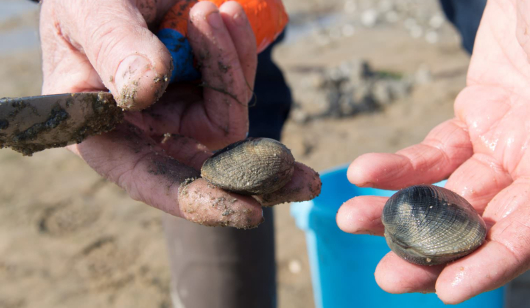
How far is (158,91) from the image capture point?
1.75m

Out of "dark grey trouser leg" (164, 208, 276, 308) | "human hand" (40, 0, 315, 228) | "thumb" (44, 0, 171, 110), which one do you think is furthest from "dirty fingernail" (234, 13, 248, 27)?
"dark grey trouser leg" (164, 208, 276, 308)

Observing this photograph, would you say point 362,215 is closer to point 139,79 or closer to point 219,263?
point 139,79

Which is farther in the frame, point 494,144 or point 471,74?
point 471,74


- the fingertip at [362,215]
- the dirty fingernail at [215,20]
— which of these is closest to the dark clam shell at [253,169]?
the fingertip at [362,215]

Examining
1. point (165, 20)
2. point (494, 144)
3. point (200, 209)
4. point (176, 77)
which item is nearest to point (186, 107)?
point (176, 77)

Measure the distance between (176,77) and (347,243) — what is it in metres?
1.37

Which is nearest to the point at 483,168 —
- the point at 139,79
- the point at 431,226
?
the point at 431,226

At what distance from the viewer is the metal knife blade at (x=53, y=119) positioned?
180cm

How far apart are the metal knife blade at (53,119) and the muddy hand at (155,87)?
13 centimetres

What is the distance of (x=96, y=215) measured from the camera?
4625mm

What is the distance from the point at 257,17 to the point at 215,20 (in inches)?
17.0

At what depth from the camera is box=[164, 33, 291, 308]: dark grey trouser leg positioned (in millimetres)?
3107

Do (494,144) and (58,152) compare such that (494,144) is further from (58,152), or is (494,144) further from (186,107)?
(58,152)

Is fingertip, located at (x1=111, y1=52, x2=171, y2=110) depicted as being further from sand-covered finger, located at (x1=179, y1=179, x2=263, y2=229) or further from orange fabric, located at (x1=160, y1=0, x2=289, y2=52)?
orange fabric, located at (x1=160, y1=0, x2=289, y2=52)
